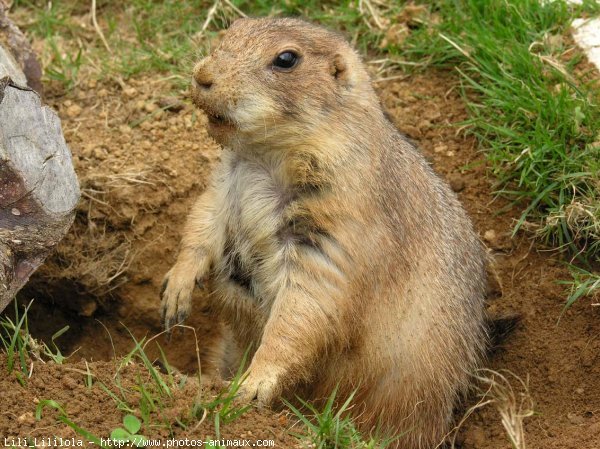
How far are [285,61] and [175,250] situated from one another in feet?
7.53

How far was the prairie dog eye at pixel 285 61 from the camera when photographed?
4.81 meters

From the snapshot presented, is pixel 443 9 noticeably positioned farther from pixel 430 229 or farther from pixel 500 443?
pixel 500 443

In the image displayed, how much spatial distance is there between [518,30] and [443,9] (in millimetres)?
705

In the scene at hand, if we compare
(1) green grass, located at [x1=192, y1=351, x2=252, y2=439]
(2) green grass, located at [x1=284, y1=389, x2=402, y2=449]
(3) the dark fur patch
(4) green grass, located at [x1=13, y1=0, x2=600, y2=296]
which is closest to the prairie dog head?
(3) the dark fur patch

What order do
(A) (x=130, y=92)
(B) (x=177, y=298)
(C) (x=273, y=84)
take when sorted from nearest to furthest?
(C) (x=273, y=84) → (B) (x=177, y=298) → (A) (x=130, y=92)

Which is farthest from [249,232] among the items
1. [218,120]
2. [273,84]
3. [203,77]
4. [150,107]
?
[150,107]

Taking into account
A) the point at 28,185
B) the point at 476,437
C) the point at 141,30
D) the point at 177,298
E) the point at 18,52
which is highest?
the point at 28,185

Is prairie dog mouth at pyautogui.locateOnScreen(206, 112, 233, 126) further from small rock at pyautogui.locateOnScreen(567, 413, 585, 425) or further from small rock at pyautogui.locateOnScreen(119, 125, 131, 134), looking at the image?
small rock at pyautogui.locateOnScreen(567, 413, 585, 425)

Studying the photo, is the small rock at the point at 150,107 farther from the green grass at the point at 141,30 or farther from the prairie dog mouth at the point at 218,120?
the prairie dog mouth at the point at 218,120

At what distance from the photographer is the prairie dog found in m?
4.80

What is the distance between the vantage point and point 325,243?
16.1ft

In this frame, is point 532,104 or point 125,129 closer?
point 532,104

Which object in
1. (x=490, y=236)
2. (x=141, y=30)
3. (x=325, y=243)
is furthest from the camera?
(x=141, y=30)

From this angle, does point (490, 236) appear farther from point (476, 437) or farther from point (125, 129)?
point (125, 129)
